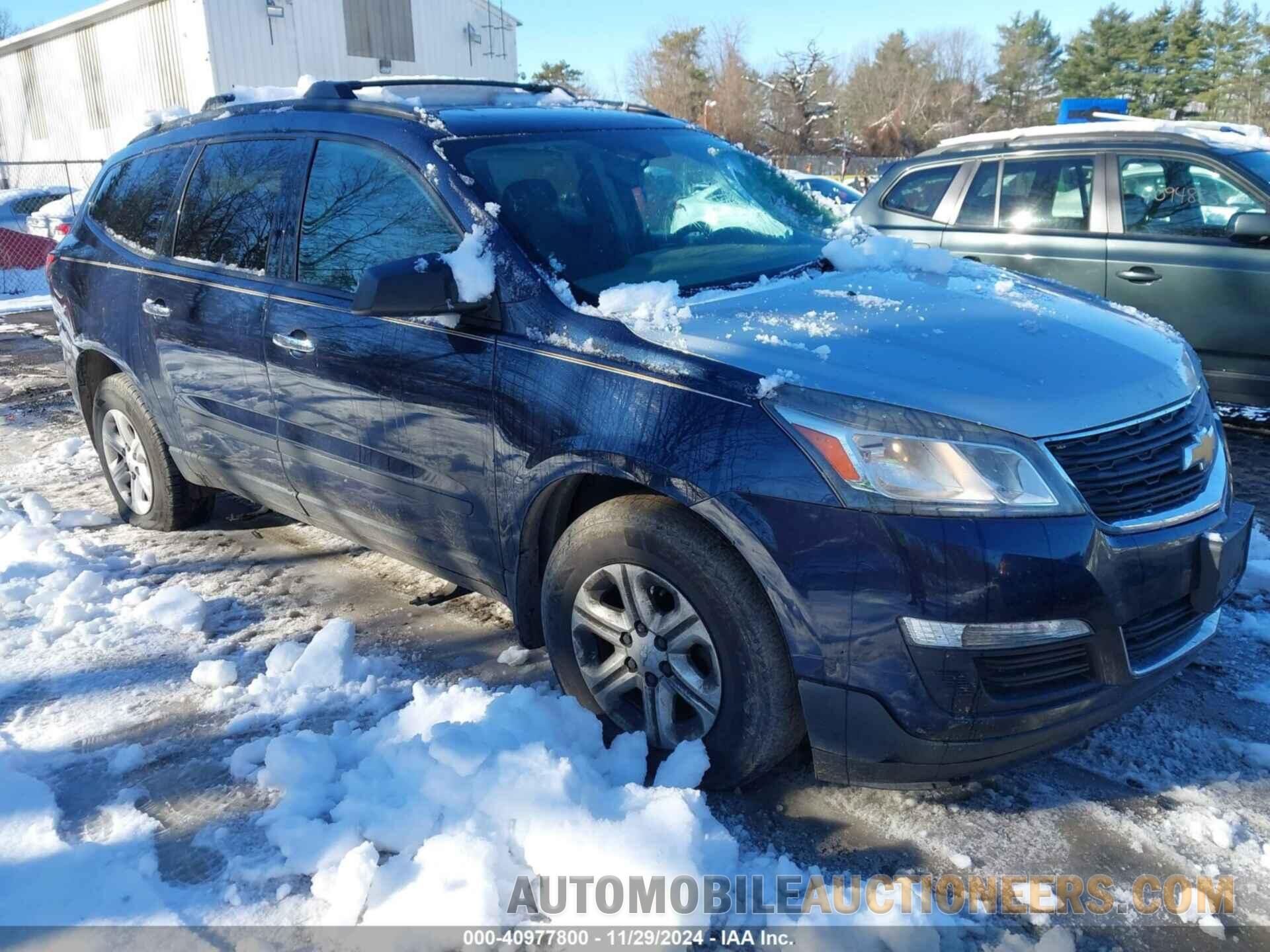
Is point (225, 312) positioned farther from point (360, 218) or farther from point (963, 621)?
point (963, 621)

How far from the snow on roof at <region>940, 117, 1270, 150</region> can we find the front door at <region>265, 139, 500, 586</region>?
4.65 meters

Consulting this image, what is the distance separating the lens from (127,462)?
16.0 ft

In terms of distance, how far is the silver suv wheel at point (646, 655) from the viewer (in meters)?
2.54

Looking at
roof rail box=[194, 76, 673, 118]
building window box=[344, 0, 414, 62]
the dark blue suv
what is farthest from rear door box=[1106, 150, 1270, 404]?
building window box=[344, 0, 414, 62]

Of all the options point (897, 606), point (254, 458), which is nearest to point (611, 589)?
point (897, 606)

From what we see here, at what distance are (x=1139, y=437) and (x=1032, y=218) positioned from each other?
4507 millimetres

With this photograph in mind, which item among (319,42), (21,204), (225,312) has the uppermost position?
(319,42)

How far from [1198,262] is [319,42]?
23465 mm

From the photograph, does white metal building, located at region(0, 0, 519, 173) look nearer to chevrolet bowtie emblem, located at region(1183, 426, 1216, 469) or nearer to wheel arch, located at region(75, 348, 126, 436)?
wheel arch, located at region(75, 348, 126, 436)

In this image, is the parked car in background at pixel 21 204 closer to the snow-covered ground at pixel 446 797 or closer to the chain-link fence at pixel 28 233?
the chain-link fence at pixel 28 233

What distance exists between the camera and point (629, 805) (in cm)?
243

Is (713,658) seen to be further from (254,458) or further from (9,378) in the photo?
(9,378)

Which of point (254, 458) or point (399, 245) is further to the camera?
point (254, 458)

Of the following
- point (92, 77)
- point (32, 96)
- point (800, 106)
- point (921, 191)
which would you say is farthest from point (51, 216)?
point (800, 106)
